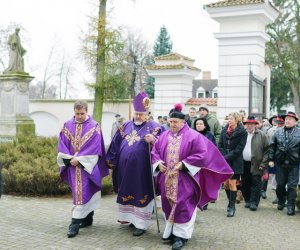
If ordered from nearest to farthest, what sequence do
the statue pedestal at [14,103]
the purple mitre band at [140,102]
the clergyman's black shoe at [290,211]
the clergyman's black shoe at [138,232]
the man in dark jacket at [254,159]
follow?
the clergyman's black shoe at [138,232] → the purple mitre band at [140,102] → the clergyman's black shoe at [290,211] → the man in dark jacket at [254,159] → the statue pedestal at [14,103]

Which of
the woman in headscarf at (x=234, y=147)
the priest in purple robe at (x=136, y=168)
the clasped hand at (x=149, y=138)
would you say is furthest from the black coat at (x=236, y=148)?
the clasped hand at (x=149, y=138)

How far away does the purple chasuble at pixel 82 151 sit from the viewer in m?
6.25

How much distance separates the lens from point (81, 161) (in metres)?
6.23

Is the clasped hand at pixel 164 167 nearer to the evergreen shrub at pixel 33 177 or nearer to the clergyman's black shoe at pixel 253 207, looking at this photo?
the clergyman's black shoe at pixel 253 207

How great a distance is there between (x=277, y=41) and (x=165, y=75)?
1843cm

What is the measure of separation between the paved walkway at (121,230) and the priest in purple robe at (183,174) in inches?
13.5

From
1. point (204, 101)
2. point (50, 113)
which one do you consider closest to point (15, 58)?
point (204, 101)

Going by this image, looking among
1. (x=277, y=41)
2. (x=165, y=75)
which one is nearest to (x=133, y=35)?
(x=277, y=41)

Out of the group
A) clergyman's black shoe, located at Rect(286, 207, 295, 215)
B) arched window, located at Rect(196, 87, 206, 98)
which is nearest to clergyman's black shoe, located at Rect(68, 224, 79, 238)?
clergyman's black shoe, located at Rect(286, 207, 295, 215)

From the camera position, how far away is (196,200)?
19.5 feet

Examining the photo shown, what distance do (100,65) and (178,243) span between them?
15059mm

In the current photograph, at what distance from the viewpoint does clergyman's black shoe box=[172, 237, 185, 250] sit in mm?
5594

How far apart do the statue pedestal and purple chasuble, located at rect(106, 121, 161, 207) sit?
1020 centimetres

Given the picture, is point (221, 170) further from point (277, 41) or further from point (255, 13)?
point (277, 41)
